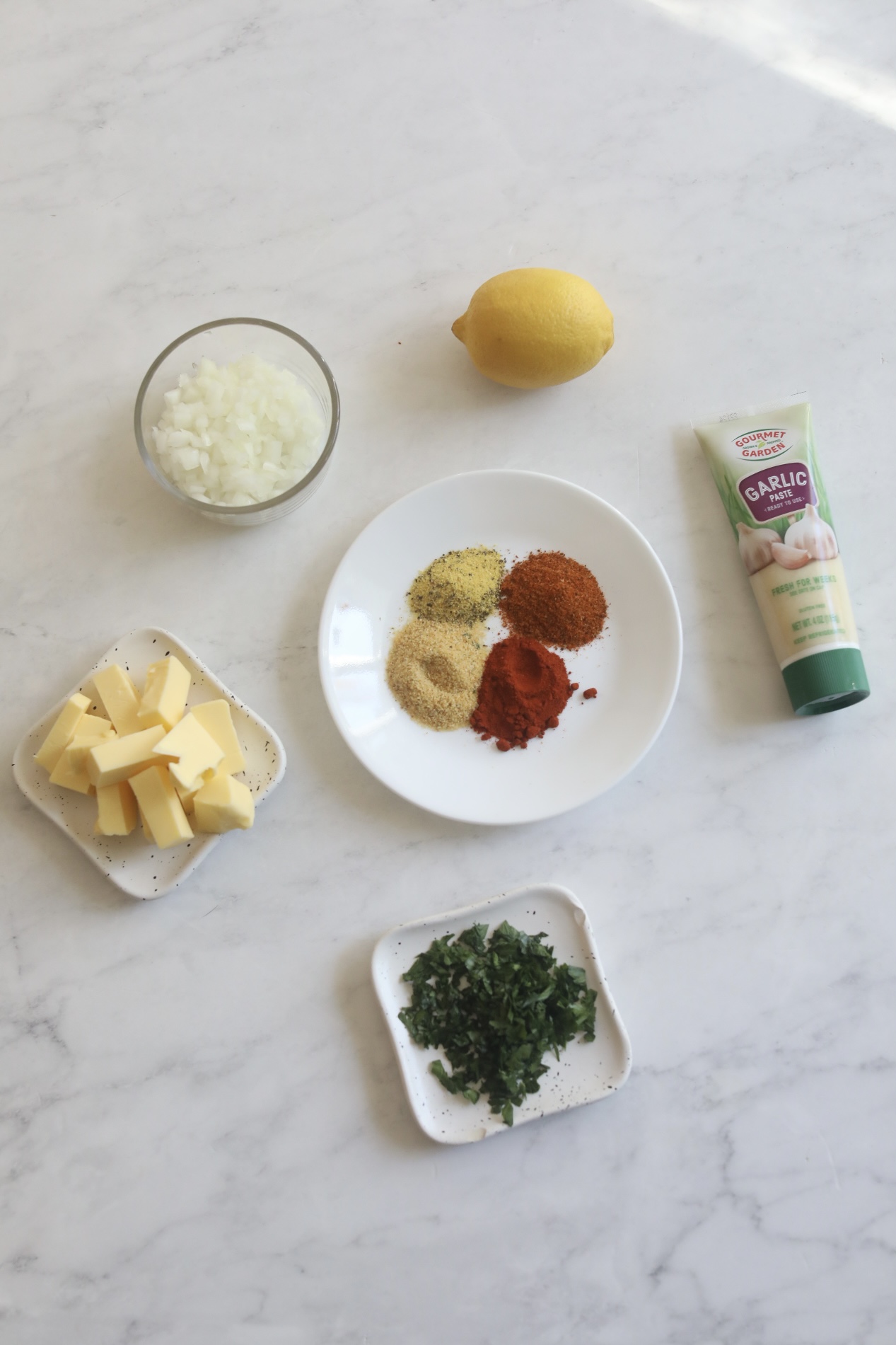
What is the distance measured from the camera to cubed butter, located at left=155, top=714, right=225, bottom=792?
1063 millimetres

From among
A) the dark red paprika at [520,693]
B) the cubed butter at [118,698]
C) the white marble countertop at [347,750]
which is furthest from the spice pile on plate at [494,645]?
the cubed butter at [118,698]

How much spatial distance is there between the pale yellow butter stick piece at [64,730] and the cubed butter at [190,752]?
132mm

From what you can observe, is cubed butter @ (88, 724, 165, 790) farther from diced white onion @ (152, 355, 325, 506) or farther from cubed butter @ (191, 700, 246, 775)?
diced white onion @ (152, 355, 325, 506)

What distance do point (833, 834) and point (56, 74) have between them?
5.52 ft

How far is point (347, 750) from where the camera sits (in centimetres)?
122

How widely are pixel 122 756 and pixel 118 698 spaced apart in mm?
98

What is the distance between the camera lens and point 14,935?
1197 millimetres

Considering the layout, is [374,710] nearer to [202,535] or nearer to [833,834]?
[202,535]

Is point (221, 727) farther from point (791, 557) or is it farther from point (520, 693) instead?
point (791, 557)

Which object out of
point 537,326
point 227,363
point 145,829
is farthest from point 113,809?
point 537,326

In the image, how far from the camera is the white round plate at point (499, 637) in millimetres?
1174

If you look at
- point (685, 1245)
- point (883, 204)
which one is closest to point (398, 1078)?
point (685, 1245)

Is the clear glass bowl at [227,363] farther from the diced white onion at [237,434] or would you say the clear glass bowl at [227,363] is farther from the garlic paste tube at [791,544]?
the garlic paste tube at [791,544]

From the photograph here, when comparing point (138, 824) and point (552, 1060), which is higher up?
point (138, 824)
